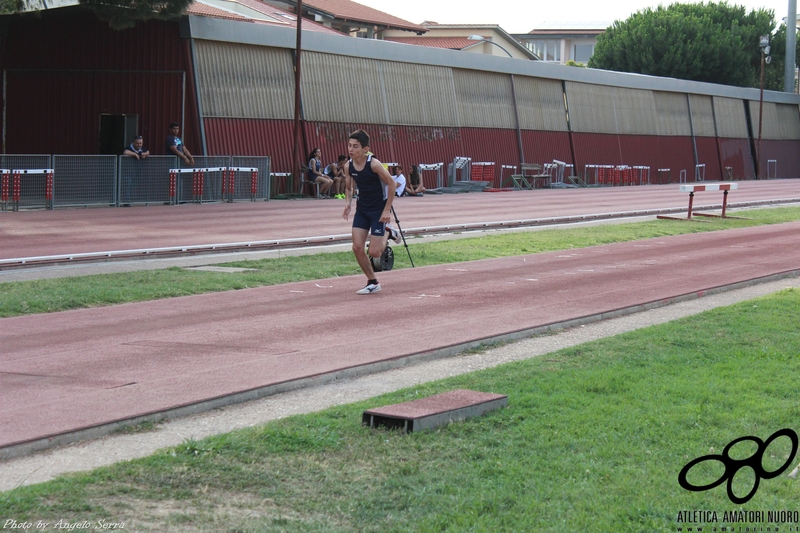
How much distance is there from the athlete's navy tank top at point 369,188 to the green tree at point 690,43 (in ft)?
249

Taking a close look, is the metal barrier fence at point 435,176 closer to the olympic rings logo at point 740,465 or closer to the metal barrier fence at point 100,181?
the metal barrier fence at point 100,181

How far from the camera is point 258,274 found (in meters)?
14.2

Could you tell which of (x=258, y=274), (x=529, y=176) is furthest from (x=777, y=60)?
(x=258, y=274)

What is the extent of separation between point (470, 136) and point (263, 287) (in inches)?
1329

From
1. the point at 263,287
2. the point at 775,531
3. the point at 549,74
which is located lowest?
the point at 775,531

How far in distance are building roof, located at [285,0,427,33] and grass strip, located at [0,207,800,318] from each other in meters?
43.0

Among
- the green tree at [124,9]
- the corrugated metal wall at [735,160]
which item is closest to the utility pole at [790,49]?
the corrugated metal wall at [735,160]

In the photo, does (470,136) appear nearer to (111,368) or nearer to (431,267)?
(431,267)

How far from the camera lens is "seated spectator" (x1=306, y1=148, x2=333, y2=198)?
3462cm

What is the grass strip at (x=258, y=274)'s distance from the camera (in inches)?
457

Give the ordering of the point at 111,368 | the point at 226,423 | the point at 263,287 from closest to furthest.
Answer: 1. the point at 226,423
2. the point at 111,368
3. the point at 263,287

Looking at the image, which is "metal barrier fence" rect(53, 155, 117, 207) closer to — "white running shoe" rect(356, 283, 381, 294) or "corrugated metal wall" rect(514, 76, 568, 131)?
"white running shoe" rect(356, 283, 381, 294)

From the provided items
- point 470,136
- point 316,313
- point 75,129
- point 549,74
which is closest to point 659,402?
point 316,313

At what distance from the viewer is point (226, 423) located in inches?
260
